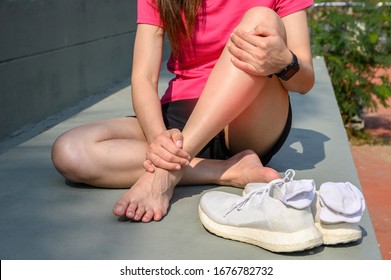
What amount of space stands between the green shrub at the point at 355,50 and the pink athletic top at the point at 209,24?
467cm

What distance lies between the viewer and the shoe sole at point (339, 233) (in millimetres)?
2328

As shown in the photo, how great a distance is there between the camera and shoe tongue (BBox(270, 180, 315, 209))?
2.28 meters

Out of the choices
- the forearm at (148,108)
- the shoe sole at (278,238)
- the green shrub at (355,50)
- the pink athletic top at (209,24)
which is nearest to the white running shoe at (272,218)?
the shoe sole at (278,238)

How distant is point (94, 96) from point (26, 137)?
4.40 feet

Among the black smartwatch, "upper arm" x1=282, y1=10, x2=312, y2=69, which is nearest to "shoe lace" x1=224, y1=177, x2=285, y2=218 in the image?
the black smartwatch

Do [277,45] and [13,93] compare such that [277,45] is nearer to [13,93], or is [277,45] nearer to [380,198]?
[13,93]

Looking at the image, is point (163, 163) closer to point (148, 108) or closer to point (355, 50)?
point (148, 108)

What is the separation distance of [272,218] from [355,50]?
547cm

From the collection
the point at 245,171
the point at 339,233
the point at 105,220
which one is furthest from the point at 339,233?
the point at 105,220

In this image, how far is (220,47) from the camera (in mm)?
2900

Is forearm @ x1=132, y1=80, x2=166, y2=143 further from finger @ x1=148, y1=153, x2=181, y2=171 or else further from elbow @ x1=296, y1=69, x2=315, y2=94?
elbow @ x1=296, y1=69, x2=315, y2=94

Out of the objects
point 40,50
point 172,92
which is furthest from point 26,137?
point 172,92

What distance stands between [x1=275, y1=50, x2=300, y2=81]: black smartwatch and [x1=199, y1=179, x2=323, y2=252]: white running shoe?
1.38 feet

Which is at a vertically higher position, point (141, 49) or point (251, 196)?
point (141, 49)
